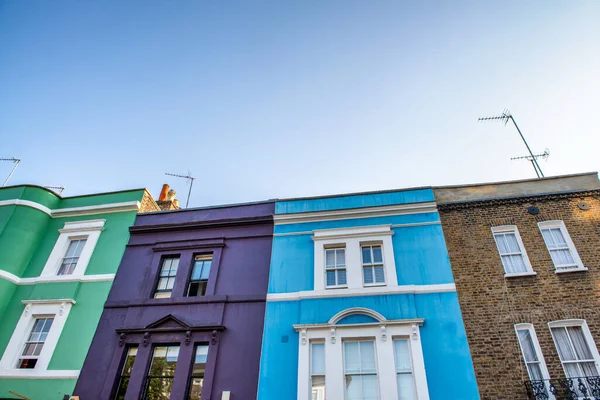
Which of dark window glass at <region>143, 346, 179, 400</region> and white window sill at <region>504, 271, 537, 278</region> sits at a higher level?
white window sill at <region>504, 271, 537, 278</region>

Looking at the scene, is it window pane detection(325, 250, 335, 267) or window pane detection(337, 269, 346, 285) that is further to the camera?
window pane detection(325, 250, 335, 267)

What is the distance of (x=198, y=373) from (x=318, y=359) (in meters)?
3.72

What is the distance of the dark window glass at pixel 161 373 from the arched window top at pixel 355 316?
17.0 ft

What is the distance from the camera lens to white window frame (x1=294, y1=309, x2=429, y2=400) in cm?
1017

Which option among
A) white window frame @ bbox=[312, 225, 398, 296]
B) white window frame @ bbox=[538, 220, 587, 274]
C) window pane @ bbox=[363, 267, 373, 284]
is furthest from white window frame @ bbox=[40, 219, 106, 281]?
white window frame @ bbox=[538, 220, 587, 274]

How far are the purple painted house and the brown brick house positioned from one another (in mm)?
6474

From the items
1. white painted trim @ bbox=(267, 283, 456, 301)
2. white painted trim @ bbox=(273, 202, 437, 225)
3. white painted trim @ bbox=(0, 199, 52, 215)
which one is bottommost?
white painted trim @ bbox=(267, 283, 456, 301)

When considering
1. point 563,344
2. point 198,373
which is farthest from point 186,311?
point 563,344

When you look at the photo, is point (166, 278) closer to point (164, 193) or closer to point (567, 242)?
point (164, 193)

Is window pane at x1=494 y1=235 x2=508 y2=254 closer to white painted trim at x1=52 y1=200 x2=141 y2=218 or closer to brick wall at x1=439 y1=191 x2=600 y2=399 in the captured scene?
brick wall at x1=439 y1=191 x2=600 y2=399

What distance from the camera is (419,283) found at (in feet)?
39.2

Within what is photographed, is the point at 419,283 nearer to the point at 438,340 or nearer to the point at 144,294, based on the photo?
the point at 438,340

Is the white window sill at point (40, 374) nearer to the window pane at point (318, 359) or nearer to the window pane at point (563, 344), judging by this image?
the window pane at point (318, 359)

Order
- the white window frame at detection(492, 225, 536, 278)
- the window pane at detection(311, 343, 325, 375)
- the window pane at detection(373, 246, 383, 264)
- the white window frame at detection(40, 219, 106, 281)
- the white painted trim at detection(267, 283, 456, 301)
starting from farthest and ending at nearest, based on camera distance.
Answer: the white window frame at detection(40, 219, 106, 281)
the window pane at detection(373, 246, 383, 264)
the white painted trim at detection(267, 283, 456, 301)
the white window frame at detection(492, 225, 536, 278)
the window pane at detection(311, 343, 325, 375)
